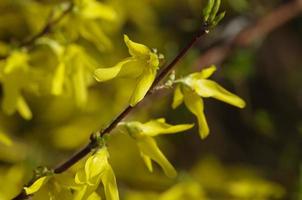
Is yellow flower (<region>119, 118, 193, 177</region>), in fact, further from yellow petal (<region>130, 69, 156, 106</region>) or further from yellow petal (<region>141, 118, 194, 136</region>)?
yellow petal (<region>130, 69, 156, 106</region>)

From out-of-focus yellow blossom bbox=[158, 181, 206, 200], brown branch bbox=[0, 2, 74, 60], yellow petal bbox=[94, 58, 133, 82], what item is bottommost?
yellow petal bbox=[94, 58, 133, 82]

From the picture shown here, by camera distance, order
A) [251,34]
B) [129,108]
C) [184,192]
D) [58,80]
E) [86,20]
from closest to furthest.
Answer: [129,108] → [58,80] → [86,20] → [184,192] → [251,34]

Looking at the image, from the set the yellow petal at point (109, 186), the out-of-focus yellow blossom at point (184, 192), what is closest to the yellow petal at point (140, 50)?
the yellow petal at point (109, 186)

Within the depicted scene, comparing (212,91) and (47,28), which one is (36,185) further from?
(47,28)

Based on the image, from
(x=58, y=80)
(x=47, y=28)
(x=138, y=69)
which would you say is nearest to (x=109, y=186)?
(x=138, y=69)

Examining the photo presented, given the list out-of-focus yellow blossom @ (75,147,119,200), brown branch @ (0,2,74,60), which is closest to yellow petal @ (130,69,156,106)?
out-of-focus yellow blossom @ (75,147,119,200)

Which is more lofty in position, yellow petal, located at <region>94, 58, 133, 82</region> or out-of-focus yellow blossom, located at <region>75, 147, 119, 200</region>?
yellow petal, located at <region>94, 58, 133, 82</region>
